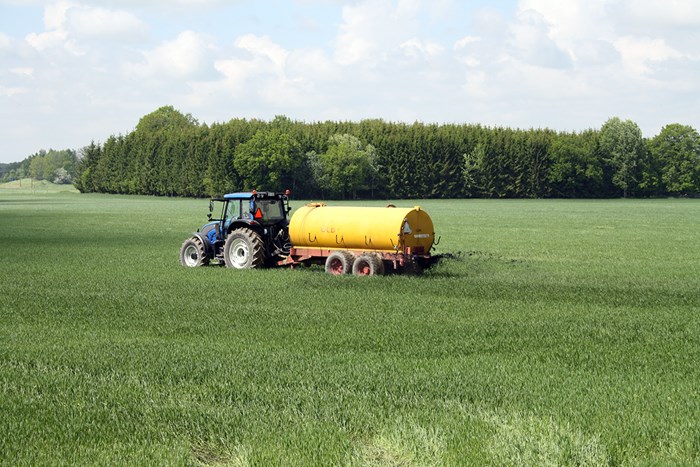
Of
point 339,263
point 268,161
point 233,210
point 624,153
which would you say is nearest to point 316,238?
point 339,263

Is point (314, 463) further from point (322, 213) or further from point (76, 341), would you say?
point (322, 213)

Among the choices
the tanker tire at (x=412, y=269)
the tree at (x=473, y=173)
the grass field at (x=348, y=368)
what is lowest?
the grass field at (x=348, y=368)

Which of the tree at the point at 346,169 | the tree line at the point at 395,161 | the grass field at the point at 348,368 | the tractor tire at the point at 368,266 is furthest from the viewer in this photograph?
the tree line at the point at 395,161

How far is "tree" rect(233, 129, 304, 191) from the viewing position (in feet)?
365

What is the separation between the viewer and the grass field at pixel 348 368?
898 centimetres

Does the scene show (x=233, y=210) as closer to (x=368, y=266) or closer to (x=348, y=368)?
(x=368, y=266)

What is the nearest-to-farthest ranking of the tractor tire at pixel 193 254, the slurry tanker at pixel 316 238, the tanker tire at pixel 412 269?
the slurry tanker at pixel 316 238, the tanker tire at pixel 412 269, the tractor tire at pixel 193 254

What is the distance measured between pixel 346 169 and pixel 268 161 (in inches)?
366

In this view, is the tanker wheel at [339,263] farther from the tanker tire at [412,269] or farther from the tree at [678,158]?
Result: the tree at [678,158]

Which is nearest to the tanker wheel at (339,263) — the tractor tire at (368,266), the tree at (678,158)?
the tractor tire at (368,266)

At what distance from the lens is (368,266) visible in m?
23.6

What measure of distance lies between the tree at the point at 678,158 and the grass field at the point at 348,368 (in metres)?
112

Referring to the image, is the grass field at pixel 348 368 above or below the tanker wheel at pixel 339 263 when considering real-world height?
below

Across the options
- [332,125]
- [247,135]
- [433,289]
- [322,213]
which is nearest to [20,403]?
[433,289]
